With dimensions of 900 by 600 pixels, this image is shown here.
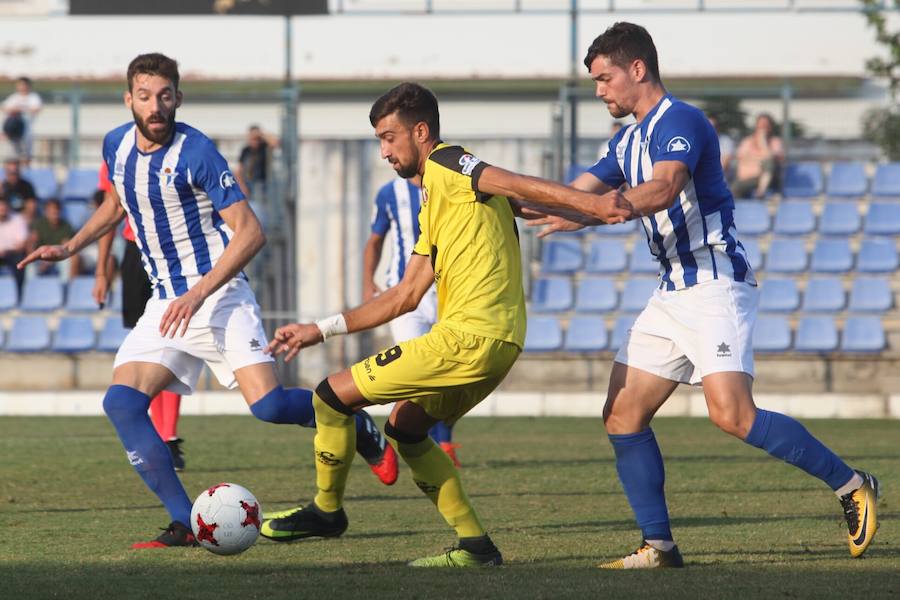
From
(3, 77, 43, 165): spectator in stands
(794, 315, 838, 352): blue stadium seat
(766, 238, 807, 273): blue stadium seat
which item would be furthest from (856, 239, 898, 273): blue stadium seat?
(3, 77, 43, 165): spectator in stands

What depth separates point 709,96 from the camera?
69.6 ft

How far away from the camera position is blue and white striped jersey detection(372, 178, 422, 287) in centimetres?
1165

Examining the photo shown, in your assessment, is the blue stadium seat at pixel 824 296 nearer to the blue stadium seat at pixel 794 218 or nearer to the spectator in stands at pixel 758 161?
the blue stadium seat at pixel 794 218

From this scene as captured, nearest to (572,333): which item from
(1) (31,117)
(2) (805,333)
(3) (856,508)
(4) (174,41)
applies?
(2) (805,333)

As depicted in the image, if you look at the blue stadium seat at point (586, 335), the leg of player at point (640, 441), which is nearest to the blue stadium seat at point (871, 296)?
the blue stadium seat at point (586, 335)

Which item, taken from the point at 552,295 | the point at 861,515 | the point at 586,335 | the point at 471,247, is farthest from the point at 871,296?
the point at 471,247

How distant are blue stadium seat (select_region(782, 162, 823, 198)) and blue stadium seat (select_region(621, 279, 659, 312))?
2751 mm

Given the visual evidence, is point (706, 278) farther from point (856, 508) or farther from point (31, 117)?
point (31, 117)

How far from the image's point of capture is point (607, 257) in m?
19.8

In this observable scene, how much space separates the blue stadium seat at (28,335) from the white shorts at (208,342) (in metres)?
12.4

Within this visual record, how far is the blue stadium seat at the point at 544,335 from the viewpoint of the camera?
18453 millimetres

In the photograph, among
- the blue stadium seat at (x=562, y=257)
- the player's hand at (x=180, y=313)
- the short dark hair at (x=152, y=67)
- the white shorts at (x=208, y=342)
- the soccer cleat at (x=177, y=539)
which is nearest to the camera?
the soccer cleat at (x=177, y=539)

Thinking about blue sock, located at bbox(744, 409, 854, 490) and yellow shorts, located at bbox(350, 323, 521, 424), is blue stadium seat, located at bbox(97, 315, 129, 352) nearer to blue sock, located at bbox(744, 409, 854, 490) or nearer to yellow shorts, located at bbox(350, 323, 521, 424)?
yellow shorts, located at bbox(350, 323, 521, 424)

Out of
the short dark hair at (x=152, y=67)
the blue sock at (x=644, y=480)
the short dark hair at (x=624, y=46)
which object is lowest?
the blue sock at (x=644, y=480)
